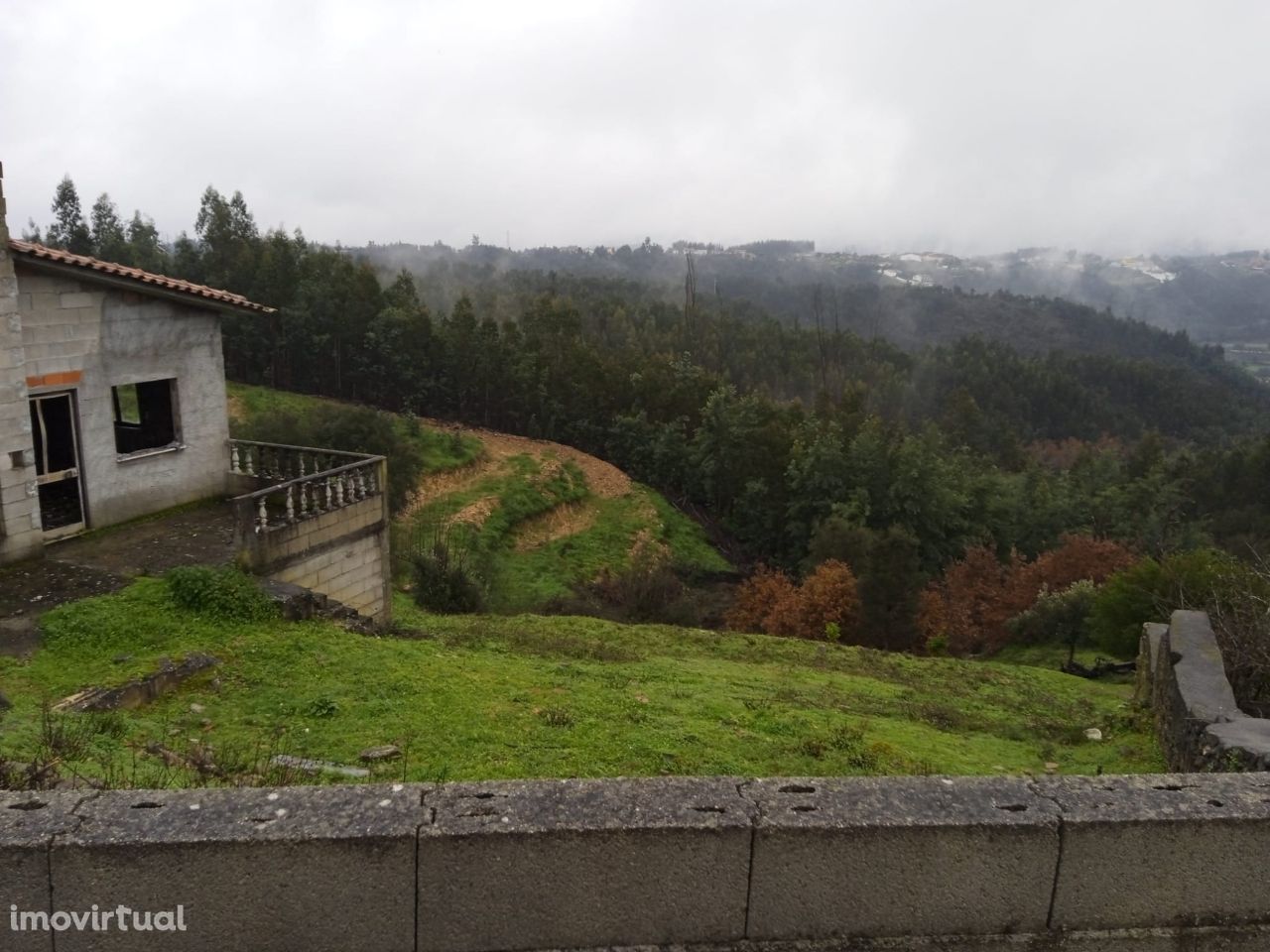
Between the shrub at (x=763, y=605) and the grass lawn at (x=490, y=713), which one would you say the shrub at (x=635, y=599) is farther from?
the grass lawn at (x=490, y=713)

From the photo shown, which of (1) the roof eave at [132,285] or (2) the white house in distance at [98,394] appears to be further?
(1) the roof eave at [132,285]

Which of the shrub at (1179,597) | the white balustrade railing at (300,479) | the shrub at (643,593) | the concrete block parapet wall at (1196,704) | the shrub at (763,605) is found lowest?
the shrub at (763,605)

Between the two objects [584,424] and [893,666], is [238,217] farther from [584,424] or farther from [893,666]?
[893,666]

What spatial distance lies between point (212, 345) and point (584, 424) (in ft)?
133

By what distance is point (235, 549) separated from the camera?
506 inches

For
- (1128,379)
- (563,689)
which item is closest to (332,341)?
A: (563,689)

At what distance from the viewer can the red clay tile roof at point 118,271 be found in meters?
12.4

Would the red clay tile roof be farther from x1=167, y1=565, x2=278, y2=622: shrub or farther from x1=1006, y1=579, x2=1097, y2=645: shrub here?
x1=1006, y1=579, x2=1097, y2=645: shrub

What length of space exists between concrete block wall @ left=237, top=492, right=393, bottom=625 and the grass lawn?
1360mm

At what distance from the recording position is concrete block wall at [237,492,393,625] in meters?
12.6

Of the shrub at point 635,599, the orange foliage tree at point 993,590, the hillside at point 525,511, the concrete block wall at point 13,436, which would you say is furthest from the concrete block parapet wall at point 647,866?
the orange foliage tree at point 993,590

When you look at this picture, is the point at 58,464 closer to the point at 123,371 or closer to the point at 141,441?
the point at 141,441

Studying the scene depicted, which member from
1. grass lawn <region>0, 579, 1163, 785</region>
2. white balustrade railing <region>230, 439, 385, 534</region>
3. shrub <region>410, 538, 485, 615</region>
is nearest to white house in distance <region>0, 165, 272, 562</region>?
white balustrade railing <region>230, 439, 385, 534</region>

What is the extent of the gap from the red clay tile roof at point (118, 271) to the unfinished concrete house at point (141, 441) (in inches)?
0.9
